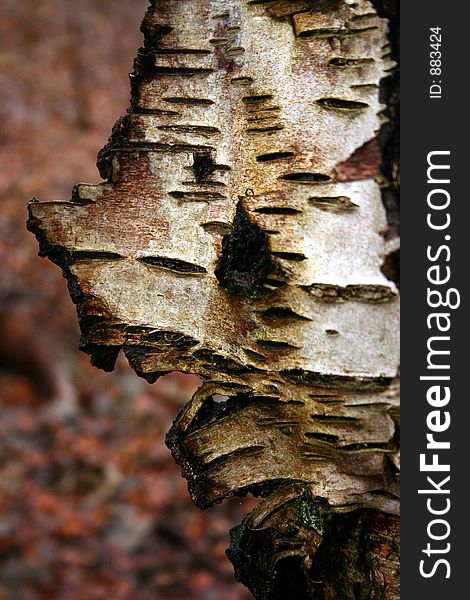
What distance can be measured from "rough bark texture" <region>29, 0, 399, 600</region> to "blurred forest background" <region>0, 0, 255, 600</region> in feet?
6.53

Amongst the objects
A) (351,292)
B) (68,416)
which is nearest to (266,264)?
(351,292)

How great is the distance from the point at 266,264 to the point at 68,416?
9.71ft

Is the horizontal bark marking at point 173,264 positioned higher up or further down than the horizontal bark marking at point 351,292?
higher up

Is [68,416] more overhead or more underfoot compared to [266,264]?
more overhead

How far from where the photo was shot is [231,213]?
79cm

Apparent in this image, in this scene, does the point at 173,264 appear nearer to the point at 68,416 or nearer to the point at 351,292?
the point at 351,292

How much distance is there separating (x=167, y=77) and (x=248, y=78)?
11 centimetres

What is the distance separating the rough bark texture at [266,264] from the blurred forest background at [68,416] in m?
1.99

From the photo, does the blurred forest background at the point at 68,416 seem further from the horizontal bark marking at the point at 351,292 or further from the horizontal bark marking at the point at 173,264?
the horizontal bark marking at the point at 351,292

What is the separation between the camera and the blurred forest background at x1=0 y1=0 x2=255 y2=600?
2.68m

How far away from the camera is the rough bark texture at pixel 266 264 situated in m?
0.73

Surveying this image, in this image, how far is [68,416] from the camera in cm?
349

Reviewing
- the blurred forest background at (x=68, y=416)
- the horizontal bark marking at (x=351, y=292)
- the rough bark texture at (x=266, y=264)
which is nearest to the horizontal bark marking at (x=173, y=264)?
the rough bark texture at (x=266, y=264)

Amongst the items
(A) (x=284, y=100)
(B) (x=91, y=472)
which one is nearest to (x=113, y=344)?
(A) (x=284, y=100)
